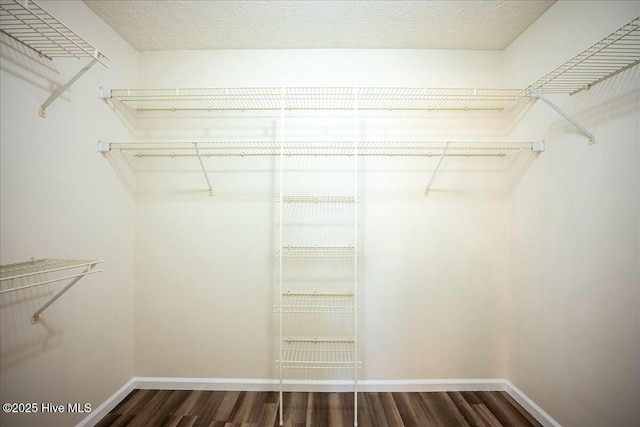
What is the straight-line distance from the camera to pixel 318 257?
7.04 feet

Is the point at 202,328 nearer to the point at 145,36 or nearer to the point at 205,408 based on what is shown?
the point at 205,408

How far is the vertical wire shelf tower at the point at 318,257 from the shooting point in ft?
6.98

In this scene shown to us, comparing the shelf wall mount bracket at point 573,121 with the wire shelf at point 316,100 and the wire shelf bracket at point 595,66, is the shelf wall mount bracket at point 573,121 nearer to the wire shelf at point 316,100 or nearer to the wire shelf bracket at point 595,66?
the wire shelf bracket at point 595,66

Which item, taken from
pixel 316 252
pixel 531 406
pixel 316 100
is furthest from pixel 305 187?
pixel 531 406

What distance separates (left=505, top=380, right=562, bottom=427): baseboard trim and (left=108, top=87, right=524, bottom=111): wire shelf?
2124 millimetres

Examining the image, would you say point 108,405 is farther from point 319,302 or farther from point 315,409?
point 319,302

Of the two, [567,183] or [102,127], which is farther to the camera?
[102,127]

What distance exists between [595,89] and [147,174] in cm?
294

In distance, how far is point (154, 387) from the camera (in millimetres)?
2121

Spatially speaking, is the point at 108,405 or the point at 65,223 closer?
the point at 65,223

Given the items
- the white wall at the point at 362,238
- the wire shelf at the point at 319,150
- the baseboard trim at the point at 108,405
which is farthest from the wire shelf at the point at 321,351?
the wire shelf at the point at 319,150

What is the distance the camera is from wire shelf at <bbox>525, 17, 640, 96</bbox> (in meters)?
1.27

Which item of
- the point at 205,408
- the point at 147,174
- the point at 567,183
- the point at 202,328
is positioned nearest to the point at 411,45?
the point at 567,183

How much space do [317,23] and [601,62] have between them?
5.35ft
